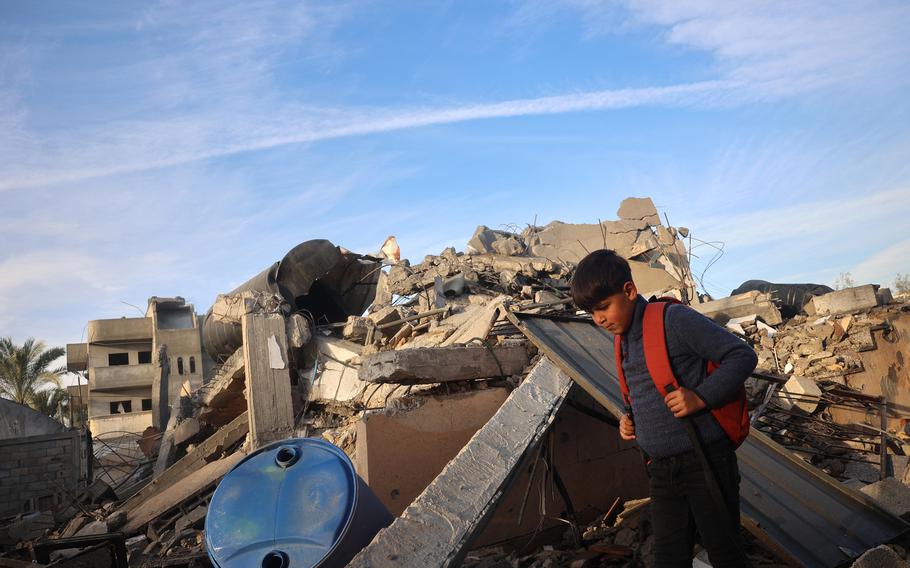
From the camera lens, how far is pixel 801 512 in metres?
3.60

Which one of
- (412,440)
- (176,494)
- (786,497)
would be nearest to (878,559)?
(786,497)

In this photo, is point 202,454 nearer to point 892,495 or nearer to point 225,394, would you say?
point 225,394

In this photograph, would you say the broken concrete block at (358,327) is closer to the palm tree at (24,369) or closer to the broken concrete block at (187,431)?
the broken concrete block at (187,431)

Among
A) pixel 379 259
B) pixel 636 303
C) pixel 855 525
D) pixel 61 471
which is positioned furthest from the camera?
pixel 61 471

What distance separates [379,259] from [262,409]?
4.88 metres

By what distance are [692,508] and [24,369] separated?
107 feet

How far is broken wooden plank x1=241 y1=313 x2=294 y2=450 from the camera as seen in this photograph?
7.30m

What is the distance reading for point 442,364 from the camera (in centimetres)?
466

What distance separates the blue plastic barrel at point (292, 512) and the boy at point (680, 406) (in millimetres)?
1433

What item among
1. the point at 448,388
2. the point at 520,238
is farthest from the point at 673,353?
the point at 520,238

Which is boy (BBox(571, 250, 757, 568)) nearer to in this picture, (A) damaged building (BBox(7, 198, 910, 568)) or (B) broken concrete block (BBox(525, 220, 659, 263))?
(A) damaged building (BBox(7, 198, 910, 568))

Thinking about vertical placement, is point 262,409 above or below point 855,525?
above

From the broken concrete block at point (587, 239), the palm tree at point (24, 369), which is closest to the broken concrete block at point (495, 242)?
the broken concrete block at point (587, 239)

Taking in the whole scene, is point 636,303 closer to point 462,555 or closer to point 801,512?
point 462,555
